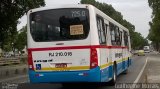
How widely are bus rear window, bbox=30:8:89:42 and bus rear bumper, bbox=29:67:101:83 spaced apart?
118 centimetres

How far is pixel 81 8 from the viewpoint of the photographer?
1445cm

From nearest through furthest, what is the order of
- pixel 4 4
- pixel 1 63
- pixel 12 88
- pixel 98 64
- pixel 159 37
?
1. pixel 98 64
2. pixel 12 88
3. pixel 4 4
4. pixel 1 63
5. pixel 159 37

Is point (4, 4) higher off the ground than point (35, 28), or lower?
higher

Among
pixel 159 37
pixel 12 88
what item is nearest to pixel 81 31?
pixel 12 88

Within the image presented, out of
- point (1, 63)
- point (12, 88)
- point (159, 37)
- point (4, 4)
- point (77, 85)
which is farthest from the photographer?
point (159, 37)

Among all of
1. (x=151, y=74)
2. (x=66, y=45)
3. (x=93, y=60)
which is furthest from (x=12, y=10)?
(x=93, y=60)

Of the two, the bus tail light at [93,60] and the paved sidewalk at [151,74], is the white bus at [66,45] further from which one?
the paved sidewalk at [151,74]

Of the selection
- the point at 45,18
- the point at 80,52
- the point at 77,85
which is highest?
the point at 45,18

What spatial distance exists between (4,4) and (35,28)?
17.1 m

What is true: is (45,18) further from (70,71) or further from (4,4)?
(4,4)

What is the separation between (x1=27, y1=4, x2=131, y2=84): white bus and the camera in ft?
46.7

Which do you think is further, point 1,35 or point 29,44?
point 1,35

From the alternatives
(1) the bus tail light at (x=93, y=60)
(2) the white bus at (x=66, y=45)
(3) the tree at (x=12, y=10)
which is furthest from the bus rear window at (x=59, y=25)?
(3) the tree at (x=12, y=10)

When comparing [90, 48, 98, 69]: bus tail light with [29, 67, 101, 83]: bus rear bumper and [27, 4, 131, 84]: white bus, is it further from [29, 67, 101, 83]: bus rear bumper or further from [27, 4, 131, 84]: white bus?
[29, 67, 101, 83]: bus rear bumper
